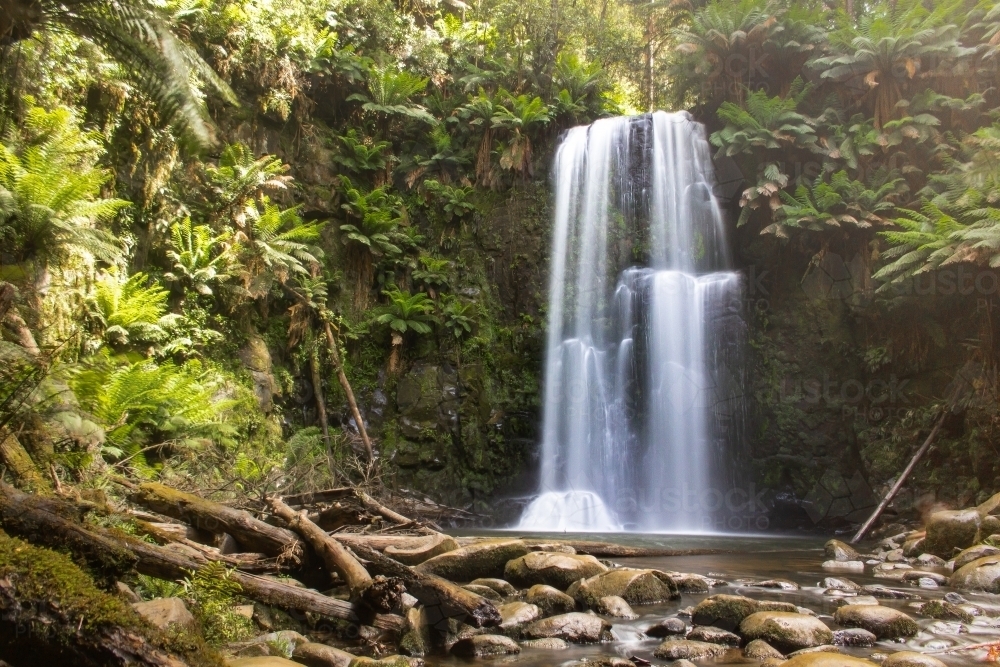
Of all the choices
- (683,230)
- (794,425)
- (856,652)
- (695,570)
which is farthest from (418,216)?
(856,652)

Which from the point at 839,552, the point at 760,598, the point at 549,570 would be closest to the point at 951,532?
the point at 839,552

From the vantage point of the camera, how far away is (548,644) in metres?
4.60

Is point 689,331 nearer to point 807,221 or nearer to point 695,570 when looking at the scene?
point 807,221

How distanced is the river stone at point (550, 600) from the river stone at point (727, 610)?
1.00m

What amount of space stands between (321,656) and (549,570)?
2.84 meters

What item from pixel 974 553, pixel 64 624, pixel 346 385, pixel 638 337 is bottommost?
pixel 974 553

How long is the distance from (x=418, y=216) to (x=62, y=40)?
8.60m

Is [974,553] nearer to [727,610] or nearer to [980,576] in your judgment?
[980,576]

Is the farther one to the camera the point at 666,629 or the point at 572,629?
the point at 666,629

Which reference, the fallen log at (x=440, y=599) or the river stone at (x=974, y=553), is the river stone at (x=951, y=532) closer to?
the river stone at (x=974, y=553)

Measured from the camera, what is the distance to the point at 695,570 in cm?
740

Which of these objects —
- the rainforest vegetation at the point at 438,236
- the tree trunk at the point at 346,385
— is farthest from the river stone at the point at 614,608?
the tree trunk at the point at 346,385

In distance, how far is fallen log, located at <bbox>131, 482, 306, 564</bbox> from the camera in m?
4.84

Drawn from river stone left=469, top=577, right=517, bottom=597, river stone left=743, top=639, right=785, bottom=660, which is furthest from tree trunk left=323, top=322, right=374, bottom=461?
river stone left=743, top=639, right=785, bottom=660
